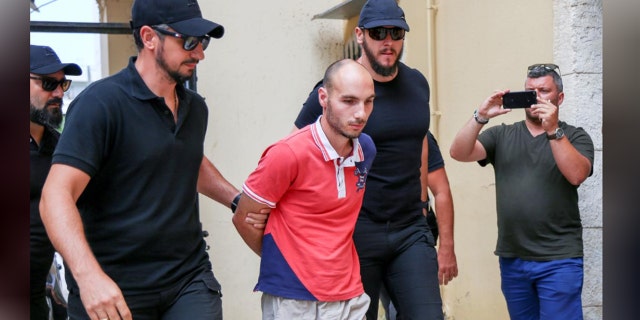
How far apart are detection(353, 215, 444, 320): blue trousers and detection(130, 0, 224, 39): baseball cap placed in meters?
1.22

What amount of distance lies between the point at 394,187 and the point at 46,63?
203 cm

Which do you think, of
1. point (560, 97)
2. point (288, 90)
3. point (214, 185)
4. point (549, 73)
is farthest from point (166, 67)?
point (288, 90)

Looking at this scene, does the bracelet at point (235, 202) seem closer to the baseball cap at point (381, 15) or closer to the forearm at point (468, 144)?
the baseball cap at point (381, 15)

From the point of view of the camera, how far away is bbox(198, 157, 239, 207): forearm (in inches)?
163

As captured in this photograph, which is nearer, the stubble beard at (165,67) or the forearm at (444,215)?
the stubble beard at (165,67)

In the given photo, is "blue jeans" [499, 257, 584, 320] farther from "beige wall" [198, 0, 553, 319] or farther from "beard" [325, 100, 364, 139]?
"beard" [325, 100, 364, 139]

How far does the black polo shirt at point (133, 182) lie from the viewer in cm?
351

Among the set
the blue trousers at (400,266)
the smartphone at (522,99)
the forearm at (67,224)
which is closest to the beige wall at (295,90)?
the smartphone at (522,99)

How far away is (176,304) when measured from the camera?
3697 millimetres

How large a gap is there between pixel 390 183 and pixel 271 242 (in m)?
0.74

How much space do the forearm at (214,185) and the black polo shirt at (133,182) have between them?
42cm

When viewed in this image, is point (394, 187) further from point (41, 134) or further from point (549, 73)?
point (41, 134)

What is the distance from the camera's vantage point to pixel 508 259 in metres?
5.39

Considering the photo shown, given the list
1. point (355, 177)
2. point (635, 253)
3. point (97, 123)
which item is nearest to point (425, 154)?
point (355, 177)
